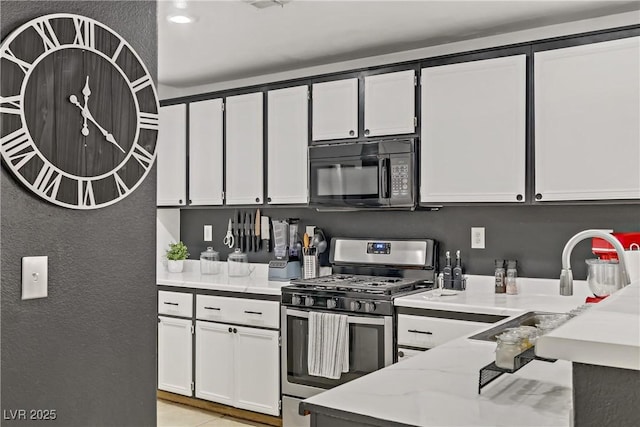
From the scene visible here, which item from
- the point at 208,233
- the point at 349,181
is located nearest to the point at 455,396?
the point at 349,181

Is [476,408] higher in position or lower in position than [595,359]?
lower

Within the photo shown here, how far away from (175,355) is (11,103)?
304cm

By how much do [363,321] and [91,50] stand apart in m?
2.18

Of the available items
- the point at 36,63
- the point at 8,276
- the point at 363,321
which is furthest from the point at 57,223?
the point at 363,321

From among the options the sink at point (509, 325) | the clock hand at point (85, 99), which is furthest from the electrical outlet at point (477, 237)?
the clock hand at point (85, 99)

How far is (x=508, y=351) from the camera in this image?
5.07ft

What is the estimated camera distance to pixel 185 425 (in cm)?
387

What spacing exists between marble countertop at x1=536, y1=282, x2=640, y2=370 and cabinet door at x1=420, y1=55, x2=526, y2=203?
2.29 metres

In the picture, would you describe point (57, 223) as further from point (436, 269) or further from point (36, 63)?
point (436, 269)

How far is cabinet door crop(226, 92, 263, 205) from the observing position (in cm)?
422

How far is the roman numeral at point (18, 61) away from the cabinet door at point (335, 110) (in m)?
2.47

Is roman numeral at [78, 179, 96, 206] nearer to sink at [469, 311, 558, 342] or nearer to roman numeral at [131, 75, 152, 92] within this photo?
roman numeral at [131, 75, 152, 92]

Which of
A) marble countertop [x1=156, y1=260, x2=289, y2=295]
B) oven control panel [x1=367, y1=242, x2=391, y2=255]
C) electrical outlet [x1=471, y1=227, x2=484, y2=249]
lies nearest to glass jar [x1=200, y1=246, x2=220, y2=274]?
marble countertop [x1=156, y1=260, x2=289, y2=295]

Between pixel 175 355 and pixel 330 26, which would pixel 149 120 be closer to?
pixel 330 26
